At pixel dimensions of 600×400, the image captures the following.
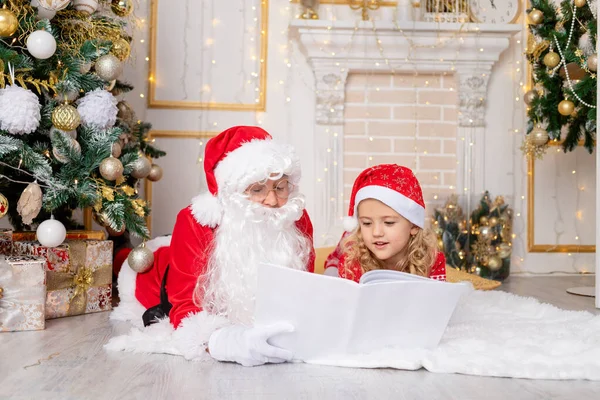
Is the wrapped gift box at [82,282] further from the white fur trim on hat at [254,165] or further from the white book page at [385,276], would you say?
the white book page at [385,276]

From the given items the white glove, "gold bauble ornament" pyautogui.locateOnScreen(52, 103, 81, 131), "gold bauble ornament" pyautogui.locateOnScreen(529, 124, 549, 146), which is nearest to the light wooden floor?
the white glove

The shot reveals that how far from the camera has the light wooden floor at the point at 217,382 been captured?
1518 mm

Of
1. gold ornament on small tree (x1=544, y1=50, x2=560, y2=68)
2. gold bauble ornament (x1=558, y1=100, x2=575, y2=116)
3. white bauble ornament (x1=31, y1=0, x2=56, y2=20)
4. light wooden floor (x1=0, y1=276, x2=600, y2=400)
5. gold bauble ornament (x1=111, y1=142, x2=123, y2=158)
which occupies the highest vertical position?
gold ornament on small tree (x1=544, y1=50, x2=560, y2=68)

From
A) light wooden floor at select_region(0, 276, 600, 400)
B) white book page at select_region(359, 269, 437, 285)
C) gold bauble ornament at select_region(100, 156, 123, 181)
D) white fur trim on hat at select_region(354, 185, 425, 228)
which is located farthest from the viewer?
gold bauble ornament at select_region(100, 156, 123, 181)

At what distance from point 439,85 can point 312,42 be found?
32.0 inches

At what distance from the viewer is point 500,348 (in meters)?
1.87

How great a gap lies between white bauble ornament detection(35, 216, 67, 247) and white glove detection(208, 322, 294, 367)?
88cm

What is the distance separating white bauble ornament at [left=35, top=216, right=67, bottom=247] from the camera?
234cm

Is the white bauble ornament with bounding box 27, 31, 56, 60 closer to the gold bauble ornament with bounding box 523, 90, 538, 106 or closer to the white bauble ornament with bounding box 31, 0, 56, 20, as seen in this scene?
the white bauble ornament with bounding box 31, 0, 56, 20

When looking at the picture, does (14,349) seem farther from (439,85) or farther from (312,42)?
(439,85)

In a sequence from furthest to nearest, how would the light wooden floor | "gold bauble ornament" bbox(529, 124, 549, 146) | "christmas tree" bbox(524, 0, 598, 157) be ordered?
"gold bauble ornament" bbox(529, 124, 549, 146)
"christmas tree" bbox(524, 0, 598, 157)
the light wooden floor

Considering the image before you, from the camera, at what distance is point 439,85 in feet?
13.0

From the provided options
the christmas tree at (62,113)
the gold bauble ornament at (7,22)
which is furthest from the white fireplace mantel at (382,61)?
the gold bauble ornament at (7,22)

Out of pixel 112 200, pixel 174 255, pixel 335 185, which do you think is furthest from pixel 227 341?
pixel 335 185
